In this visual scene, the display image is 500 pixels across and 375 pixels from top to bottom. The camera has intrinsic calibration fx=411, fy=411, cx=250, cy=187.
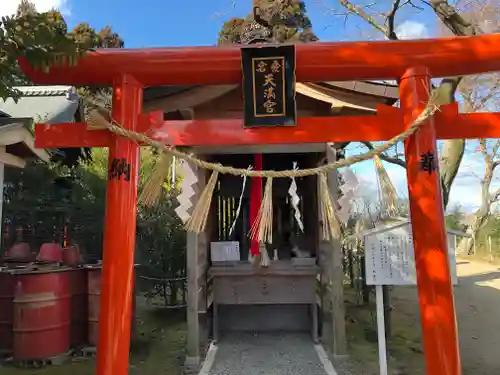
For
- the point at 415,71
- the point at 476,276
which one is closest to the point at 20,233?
the point at 415,71

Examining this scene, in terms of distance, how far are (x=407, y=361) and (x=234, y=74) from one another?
4574 mm

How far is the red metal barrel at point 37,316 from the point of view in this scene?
5.25 metres

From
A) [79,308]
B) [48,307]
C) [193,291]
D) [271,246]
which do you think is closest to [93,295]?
[79,308]

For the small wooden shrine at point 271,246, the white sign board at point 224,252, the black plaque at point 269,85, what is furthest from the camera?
the white sign board at point 224,252

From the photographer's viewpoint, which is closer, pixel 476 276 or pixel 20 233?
pixel 20 233

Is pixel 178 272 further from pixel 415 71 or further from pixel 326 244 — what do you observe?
pixel 415 71

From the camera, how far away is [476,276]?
42.9 feet

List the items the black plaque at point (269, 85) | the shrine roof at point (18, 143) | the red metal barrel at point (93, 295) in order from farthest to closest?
the red metal barrel at point (93, 295)
the shrine roof at point (18, 143)
the black plaque at point (269, 85)

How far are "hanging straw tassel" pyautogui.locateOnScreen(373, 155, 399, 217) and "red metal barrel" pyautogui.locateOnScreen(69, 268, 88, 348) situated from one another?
4.57 metres

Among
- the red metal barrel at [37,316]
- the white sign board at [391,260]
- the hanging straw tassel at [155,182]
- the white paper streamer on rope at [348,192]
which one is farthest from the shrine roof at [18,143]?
the white sign board at [391,260]

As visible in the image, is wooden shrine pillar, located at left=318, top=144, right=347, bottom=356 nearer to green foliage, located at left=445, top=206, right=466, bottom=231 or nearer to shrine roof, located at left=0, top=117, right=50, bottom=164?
shrine roof, located at left=0, top=117, right=50, bottom=164

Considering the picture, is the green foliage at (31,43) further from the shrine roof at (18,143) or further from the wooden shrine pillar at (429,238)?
the wooden shrine pillar at (429,238)

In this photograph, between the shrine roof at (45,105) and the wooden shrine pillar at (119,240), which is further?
the shrine roof at (45,105)

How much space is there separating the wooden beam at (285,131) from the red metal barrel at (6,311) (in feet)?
11.1
